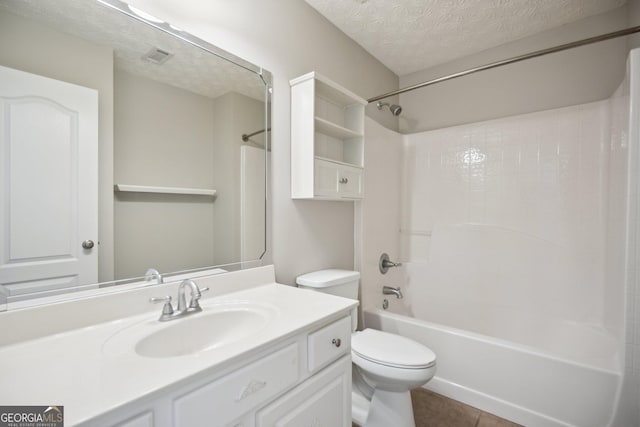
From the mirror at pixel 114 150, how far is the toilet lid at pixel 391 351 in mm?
680

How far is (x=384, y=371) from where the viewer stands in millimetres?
1322

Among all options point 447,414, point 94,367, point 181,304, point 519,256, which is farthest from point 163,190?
point 519,256

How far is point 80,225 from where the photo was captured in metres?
0.95

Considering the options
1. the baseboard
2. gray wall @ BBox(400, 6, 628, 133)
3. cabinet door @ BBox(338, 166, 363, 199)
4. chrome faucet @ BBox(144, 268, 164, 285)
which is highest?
gray wall @ BBox(400, 6, 628, 133)

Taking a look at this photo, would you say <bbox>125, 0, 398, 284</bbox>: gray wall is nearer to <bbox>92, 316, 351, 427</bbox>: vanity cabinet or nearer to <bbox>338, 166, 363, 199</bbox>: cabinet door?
<bbox>338, 166, 363, 199</bbox>: cabinet door

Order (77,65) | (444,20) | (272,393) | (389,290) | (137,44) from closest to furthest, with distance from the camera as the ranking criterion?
(272,393) → (77,65) → (137,44) → (444,20) → (389,290)

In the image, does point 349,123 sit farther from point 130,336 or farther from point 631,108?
point 130,336

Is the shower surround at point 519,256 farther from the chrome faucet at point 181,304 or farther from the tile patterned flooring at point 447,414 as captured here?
the chrome faucet at point 181,304

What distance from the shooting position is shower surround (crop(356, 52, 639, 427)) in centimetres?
146

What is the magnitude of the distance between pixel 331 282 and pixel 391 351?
1.46ft

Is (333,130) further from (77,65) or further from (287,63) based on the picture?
(77,65)

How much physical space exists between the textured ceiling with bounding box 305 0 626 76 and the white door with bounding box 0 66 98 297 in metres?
1.47

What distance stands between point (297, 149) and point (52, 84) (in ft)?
3.24

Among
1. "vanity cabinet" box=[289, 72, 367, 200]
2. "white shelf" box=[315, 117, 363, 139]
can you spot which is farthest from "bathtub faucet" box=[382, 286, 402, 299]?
"white shelf" box=[315, 117, 363, 139]
